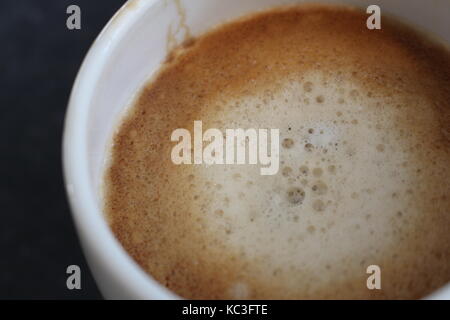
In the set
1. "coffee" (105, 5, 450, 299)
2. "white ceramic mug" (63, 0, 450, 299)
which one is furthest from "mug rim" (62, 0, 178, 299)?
"coffee" (105, 5, 450, 299)

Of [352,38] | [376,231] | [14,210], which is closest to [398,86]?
[352,38]

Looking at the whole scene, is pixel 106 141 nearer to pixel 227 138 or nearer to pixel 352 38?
pixel 227 138

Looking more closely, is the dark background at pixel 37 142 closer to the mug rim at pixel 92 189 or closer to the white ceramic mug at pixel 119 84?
the white ceramic mug at pixel 119 84

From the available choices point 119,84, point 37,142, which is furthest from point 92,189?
point 37,142

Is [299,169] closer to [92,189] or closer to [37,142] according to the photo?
[92,189]

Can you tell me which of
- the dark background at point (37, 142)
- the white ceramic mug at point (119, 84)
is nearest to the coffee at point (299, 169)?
the white ceramic mug at point (119, 84)
